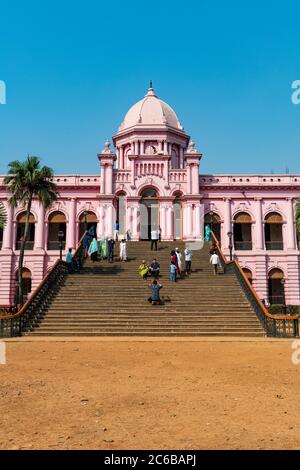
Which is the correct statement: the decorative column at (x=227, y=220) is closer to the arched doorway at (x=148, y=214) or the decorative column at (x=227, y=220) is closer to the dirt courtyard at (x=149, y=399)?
the arched doorway at (x=148, y=214)

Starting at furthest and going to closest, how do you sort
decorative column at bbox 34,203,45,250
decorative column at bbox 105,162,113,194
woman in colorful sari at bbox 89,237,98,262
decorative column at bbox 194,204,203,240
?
decorative column at bbox 34,203,45,250 → decorative column at bbox 105,162,113,194 → decorative column at bbox 194,204,203,240 → woman in colorful sari at bbox 89,237,98,262

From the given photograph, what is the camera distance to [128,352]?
11305 mm

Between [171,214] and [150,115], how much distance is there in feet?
37.5

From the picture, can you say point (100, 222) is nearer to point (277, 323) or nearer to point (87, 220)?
point (87, 220)

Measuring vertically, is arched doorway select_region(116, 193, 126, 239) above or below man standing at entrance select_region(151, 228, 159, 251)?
above

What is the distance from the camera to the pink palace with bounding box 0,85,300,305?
3148 cm

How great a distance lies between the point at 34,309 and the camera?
16.2 meters

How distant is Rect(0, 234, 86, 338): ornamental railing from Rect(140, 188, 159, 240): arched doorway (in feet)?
37.6

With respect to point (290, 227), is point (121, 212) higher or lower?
higher

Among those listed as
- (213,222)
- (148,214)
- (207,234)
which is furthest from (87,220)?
(213,222)

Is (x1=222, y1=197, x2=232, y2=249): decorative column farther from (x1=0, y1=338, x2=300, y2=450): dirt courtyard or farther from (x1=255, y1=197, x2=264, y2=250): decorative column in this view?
(x1=0, y1=338, x2=300, y2=450): dirt courtyard

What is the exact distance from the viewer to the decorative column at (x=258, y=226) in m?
32.3

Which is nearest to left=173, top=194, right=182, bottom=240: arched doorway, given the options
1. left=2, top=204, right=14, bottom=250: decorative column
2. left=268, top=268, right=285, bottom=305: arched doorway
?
left=268, top=268, right=285, bottom=305: arched doorway

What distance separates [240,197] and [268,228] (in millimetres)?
3528
